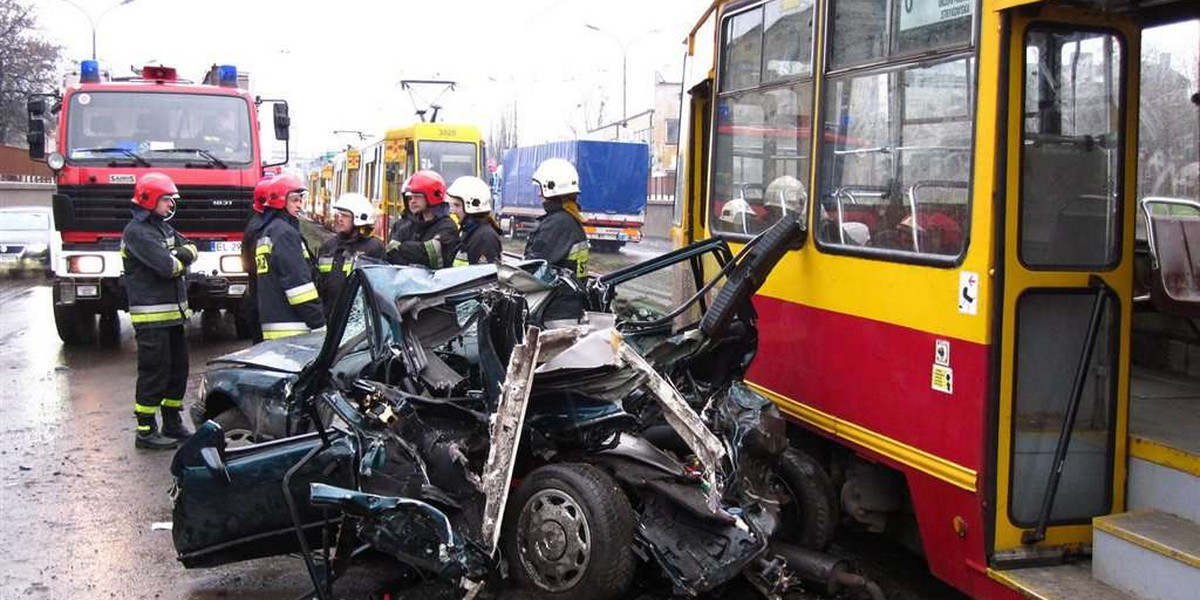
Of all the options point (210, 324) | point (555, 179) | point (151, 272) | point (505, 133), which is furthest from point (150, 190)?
point (505, 133)

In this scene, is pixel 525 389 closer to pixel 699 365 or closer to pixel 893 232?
pixel 699 365

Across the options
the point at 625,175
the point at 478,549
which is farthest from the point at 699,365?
the point at 625,175

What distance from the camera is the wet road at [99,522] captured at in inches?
199

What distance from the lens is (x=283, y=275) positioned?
7.43 meters

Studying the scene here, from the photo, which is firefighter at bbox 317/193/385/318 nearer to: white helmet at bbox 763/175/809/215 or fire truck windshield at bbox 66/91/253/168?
white helmet at bbox 763/175/809/215

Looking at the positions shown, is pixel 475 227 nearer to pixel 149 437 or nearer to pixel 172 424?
pixel 172 424

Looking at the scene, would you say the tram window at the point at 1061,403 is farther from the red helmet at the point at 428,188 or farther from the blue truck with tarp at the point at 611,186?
the blue truck with tarp at the point at 611,186

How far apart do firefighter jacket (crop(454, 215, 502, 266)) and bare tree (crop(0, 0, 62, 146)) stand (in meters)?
38.4

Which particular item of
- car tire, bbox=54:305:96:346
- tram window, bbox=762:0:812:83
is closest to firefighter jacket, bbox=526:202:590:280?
tram window, bbox=762:0:812:83

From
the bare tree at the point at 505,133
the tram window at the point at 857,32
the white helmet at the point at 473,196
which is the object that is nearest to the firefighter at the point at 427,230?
the white helmet at the point at 473,196

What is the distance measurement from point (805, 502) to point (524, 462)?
54.9 inches

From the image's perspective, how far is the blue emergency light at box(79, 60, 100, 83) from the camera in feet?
39.9

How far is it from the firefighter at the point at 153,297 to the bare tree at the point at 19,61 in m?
37.9

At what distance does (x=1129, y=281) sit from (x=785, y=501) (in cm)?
185
